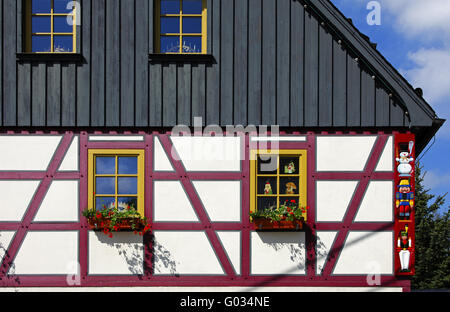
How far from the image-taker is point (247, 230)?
7.24 meters

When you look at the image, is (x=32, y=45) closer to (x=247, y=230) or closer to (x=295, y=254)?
(x=247, y=230)

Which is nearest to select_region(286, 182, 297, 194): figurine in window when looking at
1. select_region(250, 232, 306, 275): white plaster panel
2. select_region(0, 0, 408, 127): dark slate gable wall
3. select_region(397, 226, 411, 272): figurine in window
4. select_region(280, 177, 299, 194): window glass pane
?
select_region(280, 177, 299, 194): window glass pane

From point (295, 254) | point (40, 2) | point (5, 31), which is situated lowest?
A: point (295, 254)

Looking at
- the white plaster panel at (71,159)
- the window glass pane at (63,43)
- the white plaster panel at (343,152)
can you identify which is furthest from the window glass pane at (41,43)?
the white plaster panel at (343,152)

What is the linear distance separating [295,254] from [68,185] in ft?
13.0

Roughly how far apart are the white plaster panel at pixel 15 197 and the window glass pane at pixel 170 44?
3.12m

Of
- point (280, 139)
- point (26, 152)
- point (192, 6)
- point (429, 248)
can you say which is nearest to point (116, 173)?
point (26, 152)

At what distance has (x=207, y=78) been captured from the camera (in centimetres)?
733

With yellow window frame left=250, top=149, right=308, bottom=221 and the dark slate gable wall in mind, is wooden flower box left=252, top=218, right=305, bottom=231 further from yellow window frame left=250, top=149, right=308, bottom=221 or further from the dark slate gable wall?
the dark slate gable wall

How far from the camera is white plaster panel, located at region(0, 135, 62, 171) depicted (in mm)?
Result: 7262

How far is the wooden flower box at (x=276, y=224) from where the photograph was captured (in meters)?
7.08

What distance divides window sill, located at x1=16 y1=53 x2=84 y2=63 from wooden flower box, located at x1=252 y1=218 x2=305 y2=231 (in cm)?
402
